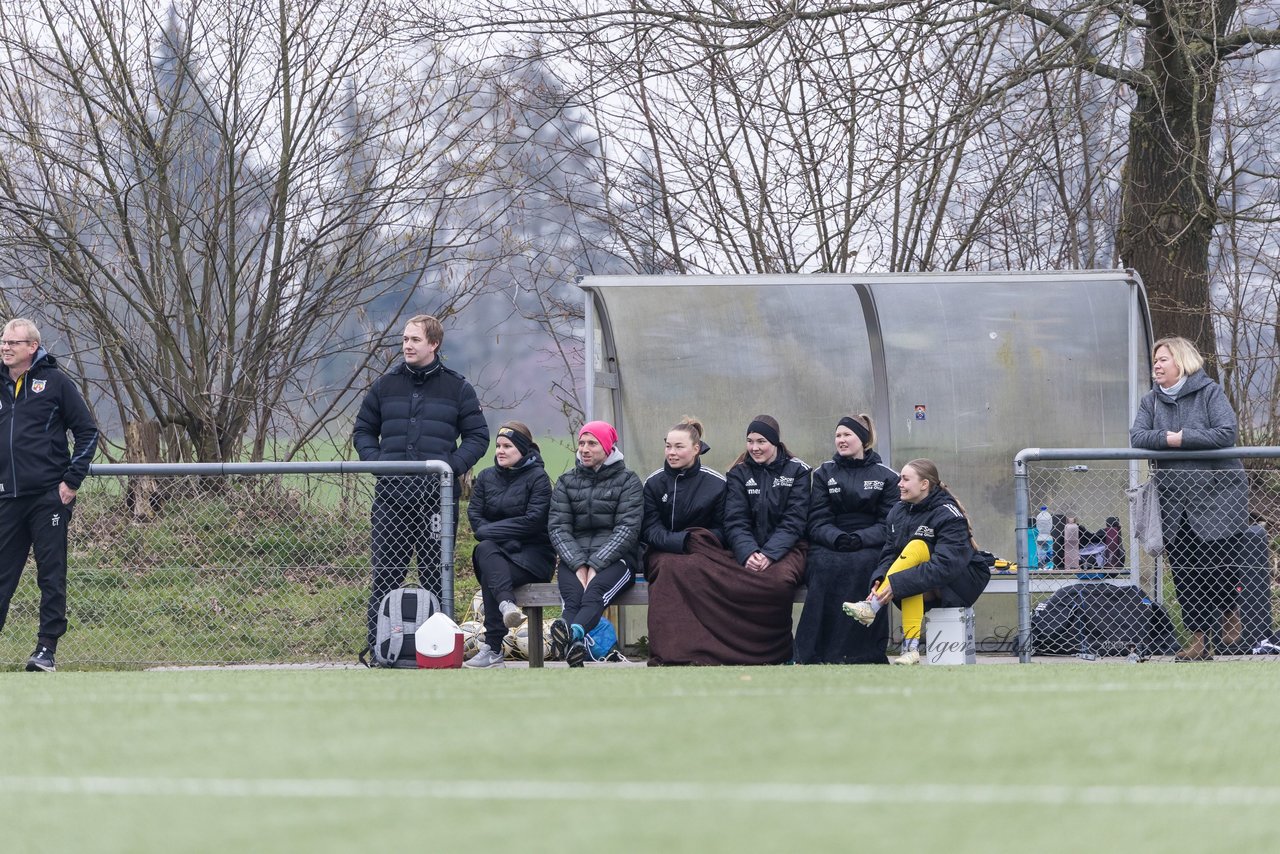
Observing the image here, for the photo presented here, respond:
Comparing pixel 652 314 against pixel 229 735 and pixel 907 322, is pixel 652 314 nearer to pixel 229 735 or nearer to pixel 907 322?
pixel 907 322

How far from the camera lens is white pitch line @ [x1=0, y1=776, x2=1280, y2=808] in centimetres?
296

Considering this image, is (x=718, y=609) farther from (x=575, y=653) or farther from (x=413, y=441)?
(x=413, y=441)

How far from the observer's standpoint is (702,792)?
3.04 m

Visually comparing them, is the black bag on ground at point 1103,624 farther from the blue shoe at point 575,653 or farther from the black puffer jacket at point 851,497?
the blue shoe at point 575,653

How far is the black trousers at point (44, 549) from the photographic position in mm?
8375

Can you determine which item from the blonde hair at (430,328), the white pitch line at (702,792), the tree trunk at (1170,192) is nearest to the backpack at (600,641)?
the blonde hair at (430,328)

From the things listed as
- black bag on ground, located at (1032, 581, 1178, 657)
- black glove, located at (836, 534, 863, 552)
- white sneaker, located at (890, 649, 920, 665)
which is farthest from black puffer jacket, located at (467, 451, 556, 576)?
black bag on ground, located at (1032, 581, 1178, 657)

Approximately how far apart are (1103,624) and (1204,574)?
2.04ft

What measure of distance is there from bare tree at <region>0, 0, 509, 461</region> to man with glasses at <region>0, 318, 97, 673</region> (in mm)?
4723

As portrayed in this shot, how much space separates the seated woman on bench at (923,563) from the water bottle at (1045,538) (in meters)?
1.65

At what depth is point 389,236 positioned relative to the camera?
13.7m

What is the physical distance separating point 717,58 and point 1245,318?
5277mm

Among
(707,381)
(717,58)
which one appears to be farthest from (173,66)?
(707,381)

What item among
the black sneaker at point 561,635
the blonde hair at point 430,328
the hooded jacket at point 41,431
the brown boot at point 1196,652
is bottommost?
the brown boot at point 1196,652
